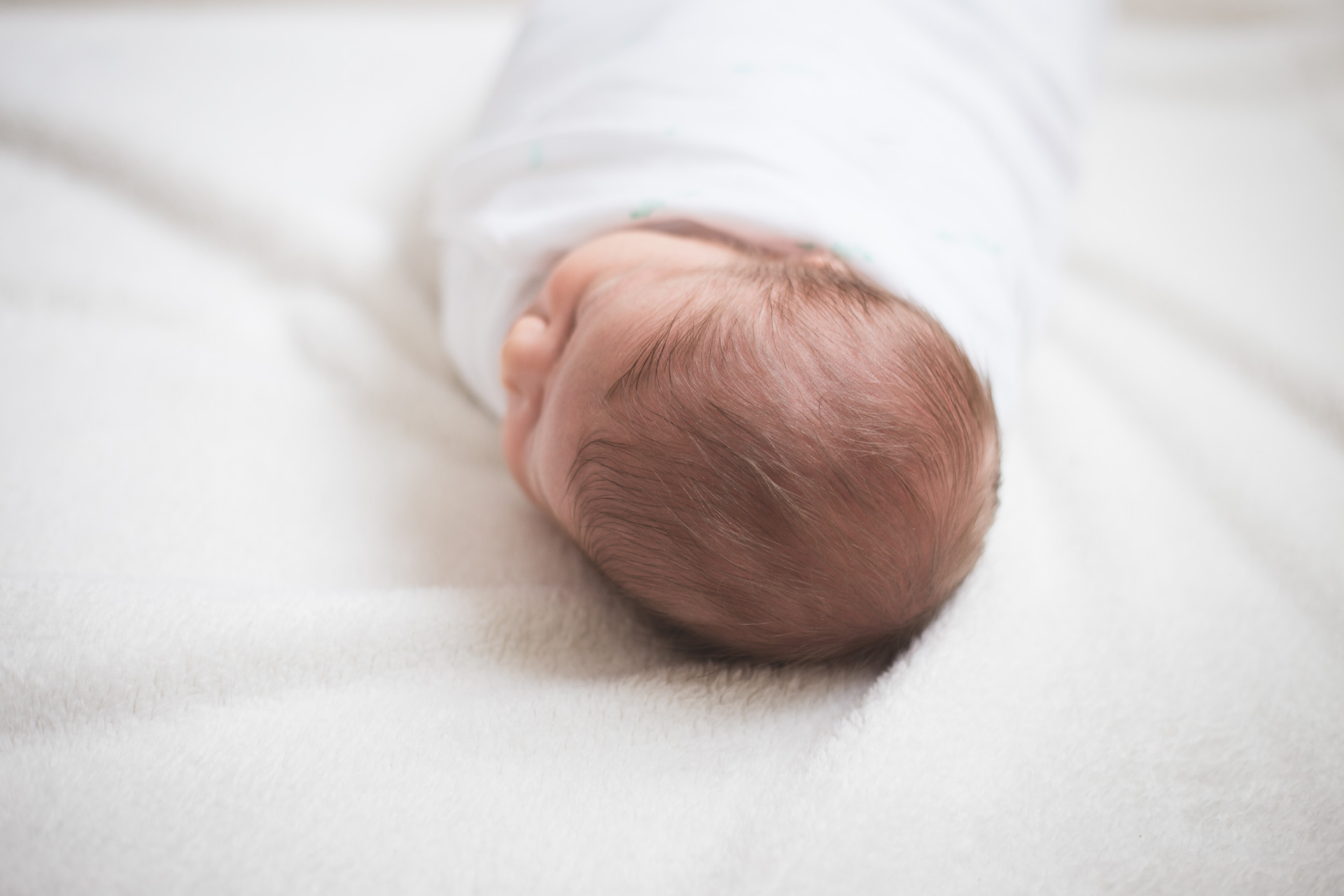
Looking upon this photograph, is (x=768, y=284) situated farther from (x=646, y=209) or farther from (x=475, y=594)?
(x=475, y=594)

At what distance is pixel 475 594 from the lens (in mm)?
589

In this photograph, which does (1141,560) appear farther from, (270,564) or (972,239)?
(270,564)

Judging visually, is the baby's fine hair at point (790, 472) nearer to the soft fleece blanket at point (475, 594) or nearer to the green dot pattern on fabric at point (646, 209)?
the soft fleece blanket at point (475, 594)

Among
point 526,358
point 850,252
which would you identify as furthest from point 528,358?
point 850,252

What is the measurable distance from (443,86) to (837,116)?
59 cm

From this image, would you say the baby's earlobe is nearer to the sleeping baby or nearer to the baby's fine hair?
the sleeping baby

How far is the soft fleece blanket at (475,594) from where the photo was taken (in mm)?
463

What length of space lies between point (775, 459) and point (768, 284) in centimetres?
14

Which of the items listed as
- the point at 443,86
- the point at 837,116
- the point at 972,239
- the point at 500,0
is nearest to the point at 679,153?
the point at 837,116

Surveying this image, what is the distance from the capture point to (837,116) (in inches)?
30.0

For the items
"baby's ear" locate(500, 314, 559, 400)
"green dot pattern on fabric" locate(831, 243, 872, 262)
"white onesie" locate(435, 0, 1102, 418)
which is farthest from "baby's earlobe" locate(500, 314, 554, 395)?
"green dot pattern on fabric" locate(831, 243, 872, 262)

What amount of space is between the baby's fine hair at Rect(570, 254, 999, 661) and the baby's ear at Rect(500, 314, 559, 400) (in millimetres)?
105

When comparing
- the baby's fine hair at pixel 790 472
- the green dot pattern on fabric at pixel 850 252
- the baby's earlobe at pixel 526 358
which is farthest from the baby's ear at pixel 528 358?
the green dot pattern on fabric at pixel 850 252

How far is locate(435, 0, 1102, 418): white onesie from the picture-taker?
0.70 m
